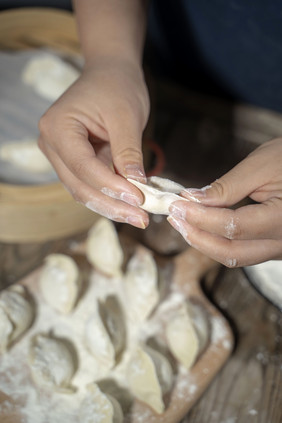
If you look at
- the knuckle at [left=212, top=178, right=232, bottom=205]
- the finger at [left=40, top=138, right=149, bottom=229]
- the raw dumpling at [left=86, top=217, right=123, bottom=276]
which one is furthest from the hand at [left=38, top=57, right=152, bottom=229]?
the raw dumpling at [left=86, top=217, right=123, bottom=276]

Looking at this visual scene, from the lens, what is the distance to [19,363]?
0.85 metres

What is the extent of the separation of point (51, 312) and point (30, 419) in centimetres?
21

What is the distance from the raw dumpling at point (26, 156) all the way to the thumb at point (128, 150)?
1.30 ft

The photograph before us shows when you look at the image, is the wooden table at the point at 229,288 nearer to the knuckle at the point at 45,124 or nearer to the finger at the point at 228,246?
the finger at the point at 228,246

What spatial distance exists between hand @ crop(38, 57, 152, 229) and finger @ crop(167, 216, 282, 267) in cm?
6

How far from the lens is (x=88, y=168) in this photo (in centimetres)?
67

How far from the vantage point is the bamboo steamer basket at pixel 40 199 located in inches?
36.2

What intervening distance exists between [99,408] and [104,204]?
1.14 feet

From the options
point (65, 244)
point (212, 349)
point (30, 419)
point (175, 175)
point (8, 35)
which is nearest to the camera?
point (30, 419)

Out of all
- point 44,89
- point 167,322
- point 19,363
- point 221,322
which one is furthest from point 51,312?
point 44,89

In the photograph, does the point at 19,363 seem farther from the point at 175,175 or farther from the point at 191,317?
the point at 175,175

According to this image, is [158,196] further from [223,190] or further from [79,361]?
[79,361]

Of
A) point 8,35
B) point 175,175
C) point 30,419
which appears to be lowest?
point 30,419

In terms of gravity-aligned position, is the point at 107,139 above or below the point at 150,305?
above
